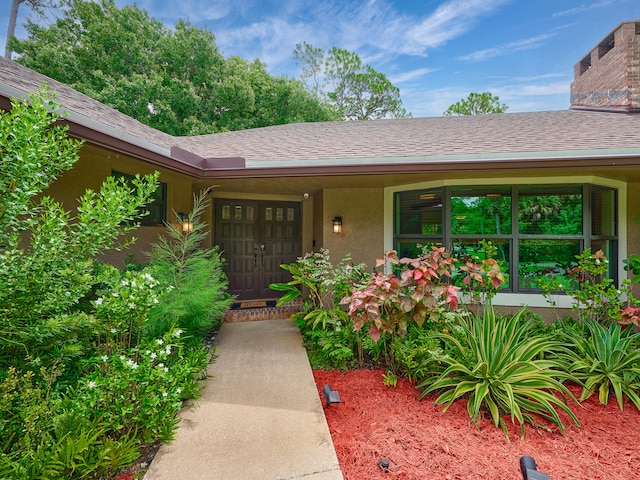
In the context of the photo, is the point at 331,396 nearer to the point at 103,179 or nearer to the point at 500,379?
the point at 500,379

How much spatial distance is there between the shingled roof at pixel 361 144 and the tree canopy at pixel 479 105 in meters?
18.6

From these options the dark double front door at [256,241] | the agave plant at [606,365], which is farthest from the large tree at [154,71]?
the agave plant at [606,365]

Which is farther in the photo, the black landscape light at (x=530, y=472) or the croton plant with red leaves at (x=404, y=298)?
the croton plant with red leaves at (x=404, y=298)

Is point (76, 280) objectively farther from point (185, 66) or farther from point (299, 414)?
point (185, 66)

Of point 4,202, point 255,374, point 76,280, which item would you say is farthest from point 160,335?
point 4,202

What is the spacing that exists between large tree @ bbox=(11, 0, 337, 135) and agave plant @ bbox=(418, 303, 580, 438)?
13131 millimetres

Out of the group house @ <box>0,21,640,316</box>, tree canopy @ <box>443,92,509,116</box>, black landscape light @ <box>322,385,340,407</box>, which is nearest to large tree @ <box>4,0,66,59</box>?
house @ <box>0,21,640,316</box>

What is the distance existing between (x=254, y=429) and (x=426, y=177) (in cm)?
395

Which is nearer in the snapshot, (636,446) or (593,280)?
(636,446)

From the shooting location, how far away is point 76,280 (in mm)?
2266

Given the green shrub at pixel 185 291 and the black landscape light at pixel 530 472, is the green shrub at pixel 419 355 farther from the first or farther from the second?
the green shrub at pixel 185 291

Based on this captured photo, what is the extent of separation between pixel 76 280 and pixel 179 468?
1.53 m

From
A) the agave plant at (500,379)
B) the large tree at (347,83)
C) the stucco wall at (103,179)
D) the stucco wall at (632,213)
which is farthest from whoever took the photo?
the large tree at (347,83)

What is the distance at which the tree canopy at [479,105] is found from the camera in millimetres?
22219
